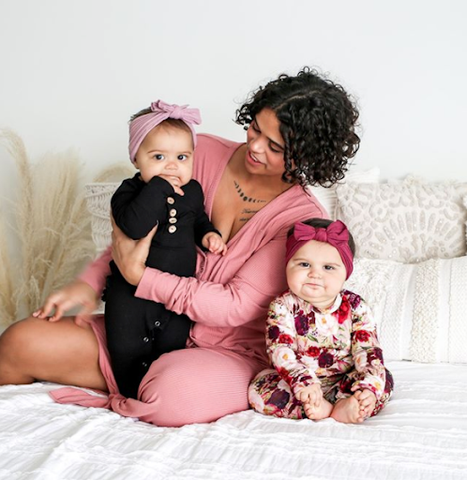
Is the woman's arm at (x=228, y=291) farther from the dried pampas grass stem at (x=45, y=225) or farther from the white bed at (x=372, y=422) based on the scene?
the dried pampas grass stem at (x=45, y=225)

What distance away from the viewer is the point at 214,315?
5.79 feet

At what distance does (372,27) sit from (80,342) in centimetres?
167

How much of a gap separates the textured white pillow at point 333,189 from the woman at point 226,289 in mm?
520

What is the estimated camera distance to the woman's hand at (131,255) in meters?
1.72

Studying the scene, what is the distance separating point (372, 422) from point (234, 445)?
0.37 meters

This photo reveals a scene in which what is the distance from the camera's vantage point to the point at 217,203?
78.9 inches

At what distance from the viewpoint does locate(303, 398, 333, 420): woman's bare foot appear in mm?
1557

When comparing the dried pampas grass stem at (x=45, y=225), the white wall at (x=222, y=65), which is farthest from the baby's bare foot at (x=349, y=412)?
the dried pampas grass stem at (x=45, y=225)

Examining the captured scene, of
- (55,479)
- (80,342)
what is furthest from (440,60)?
(55,479)

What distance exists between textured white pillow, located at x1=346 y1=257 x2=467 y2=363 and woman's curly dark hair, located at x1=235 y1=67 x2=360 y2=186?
0.45 m

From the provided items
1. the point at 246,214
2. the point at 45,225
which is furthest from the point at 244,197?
the point at 45,225

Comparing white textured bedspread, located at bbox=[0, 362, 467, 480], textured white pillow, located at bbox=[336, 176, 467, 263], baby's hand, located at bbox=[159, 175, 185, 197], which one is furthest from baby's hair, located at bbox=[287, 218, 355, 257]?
textured white pillow, located at bbox=[336, 176, 467, 263]

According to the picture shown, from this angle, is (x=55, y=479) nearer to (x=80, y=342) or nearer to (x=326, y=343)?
(x=80, y=342)

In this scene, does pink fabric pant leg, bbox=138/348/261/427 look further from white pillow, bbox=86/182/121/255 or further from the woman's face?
white pillow, bbox=86/182/121/255
